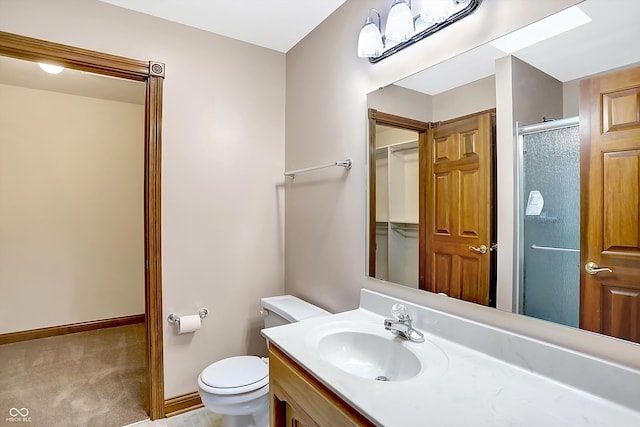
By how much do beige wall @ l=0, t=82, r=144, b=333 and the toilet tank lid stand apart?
89.7 inches

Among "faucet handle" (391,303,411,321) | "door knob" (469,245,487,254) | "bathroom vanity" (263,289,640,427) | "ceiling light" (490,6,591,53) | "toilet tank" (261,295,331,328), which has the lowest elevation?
"toilet tank" (261,295,331,328)

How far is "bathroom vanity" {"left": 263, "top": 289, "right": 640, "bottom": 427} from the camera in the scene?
0.76m

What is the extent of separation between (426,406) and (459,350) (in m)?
0.40

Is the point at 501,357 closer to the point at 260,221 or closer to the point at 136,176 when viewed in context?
the point at 260,221

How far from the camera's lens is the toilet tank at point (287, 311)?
1772 millimetres

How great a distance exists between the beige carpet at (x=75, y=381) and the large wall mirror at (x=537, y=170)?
1960 mm

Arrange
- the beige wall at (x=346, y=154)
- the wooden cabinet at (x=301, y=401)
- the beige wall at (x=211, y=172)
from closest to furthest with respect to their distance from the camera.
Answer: the wooden cabinet at (x=301, y=401) < the beige wall at (x=346, y=154) < the beige wall at (x=211, y=172)

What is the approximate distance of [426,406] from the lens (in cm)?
77

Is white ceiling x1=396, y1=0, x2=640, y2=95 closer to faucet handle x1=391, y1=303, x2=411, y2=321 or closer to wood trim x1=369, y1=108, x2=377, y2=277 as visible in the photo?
wood trim x1=369, y1=108, x2=377, y2=277

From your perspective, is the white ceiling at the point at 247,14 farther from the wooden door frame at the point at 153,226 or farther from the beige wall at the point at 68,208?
the beige wall at the point at 68,208

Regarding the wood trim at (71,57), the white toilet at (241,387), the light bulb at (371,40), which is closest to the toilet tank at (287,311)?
the white toilet at (241,387)

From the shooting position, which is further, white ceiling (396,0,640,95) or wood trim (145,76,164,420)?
wood trim (145,76,164,420)

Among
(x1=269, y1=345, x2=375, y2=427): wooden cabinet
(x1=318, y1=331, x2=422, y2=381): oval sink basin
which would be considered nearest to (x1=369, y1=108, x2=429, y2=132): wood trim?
(x1=318, y1=331, x2=422, y2=381): oval sink basin

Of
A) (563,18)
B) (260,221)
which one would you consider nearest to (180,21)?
(260,221)
